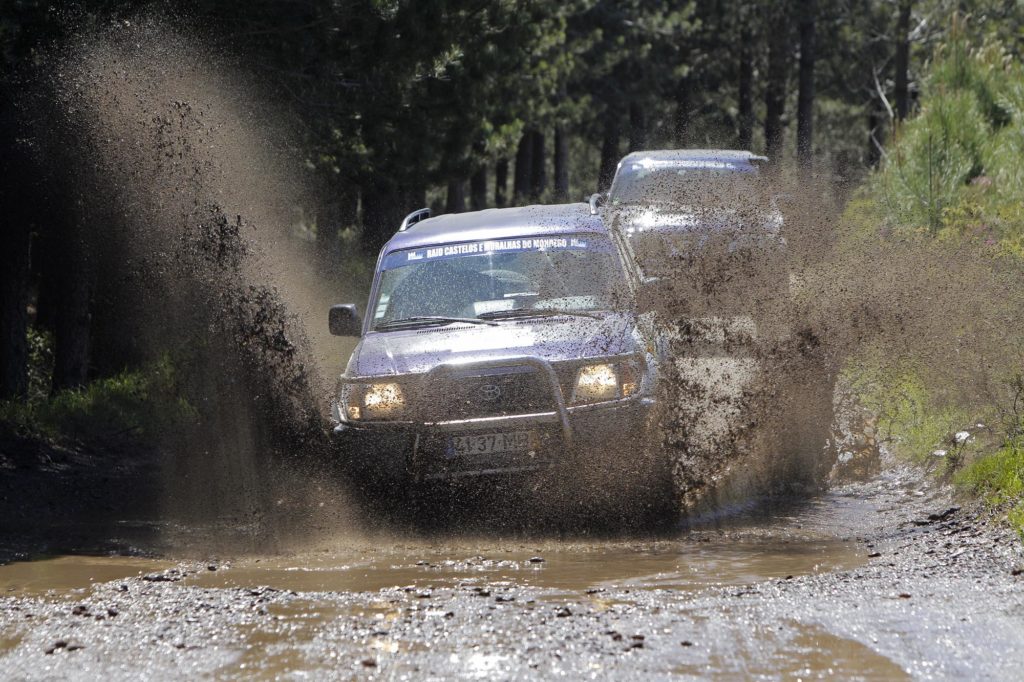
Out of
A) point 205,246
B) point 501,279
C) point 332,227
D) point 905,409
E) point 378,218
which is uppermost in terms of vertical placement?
point 378,218

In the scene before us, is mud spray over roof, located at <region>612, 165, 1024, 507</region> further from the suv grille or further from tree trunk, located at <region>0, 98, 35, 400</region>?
tree trunk, located at <region>0, 98, 35, 400</region>

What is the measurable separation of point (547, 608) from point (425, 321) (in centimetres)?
340

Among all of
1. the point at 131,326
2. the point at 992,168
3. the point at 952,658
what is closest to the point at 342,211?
the point at 131,326

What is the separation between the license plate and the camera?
26.0 ft

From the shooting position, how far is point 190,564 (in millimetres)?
7605

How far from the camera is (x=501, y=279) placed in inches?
369

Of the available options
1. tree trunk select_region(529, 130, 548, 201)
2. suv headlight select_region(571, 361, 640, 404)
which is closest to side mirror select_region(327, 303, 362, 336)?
suv headlight select_region(571, 361, 640, 404)

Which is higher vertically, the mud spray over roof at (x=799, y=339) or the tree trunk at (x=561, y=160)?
the tree trunk at (x=561, y=160)

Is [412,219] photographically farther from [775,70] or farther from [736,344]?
[775,70]

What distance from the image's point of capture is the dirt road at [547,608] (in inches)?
205

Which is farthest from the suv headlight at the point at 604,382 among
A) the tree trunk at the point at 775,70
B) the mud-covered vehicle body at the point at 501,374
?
the tree trunk at the point at 775,70

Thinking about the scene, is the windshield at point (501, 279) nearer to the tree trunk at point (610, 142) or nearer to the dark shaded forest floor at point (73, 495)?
the dark shaded forest floor at point (73, 495)

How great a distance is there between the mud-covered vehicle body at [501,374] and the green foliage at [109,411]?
4853mm

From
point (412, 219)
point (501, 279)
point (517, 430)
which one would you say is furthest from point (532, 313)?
point (412, 219)
